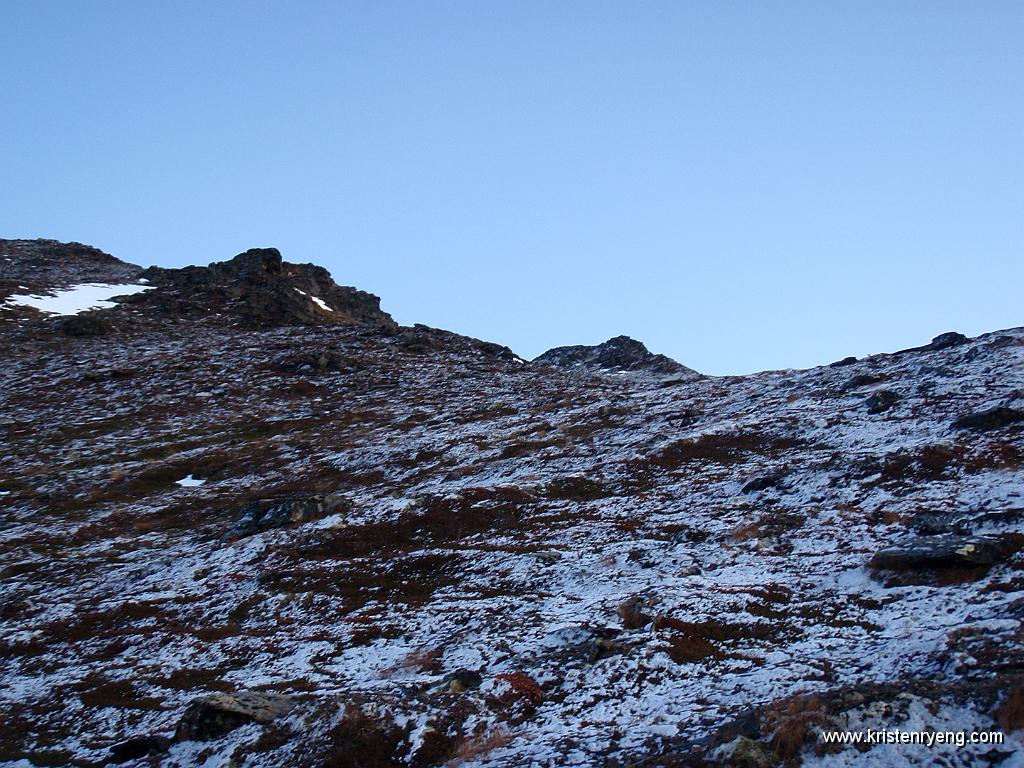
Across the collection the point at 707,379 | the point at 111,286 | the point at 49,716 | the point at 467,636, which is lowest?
the point at 49,716

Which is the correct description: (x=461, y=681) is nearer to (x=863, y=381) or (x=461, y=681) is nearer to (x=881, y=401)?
(x=881, y=401)

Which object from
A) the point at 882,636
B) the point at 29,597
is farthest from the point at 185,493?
the point at 882,636

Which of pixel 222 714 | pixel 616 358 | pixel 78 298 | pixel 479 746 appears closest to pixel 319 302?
pixel 78 298

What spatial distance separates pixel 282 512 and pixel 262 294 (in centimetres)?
7712

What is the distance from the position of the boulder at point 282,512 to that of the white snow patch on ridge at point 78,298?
2896 inches

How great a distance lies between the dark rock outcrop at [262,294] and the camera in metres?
98.1

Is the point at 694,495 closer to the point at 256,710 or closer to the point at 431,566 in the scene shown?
the point at 431,566

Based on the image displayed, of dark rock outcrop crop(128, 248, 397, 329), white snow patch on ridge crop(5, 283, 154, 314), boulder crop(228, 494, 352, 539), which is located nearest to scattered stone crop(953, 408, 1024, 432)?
boulder crop(228, 494, 352, 539)

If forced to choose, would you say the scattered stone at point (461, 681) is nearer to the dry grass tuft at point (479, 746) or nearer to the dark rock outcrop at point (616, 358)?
the dry grass tuft at point (479, 746)

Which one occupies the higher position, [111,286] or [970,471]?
[111,286]

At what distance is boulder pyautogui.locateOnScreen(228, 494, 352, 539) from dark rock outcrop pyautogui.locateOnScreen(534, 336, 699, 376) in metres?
61.0

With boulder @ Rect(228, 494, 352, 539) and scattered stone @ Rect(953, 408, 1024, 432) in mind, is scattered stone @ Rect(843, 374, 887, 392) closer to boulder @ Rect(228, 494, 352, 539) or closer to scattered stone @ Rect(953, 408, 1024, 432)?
scattered stone @ Rect(953, 408, 1024, 432)

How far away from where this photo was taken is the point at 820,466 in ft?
101

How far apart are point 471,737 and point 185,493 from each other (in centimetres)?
3251
